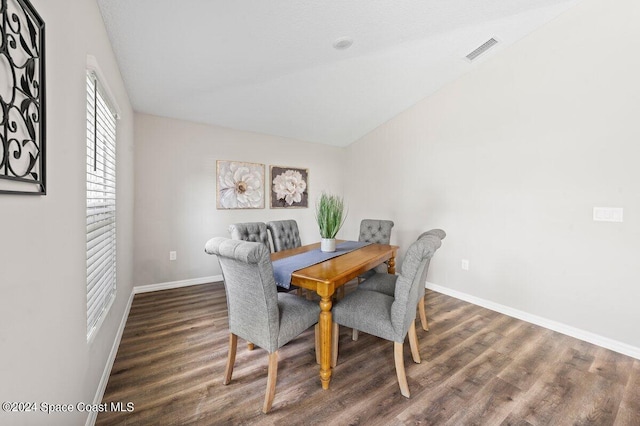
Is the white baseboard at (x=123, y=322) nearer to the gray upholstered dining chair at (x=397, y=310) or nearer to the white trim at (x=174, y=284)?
Result: the white trim at (x=174, y=284)

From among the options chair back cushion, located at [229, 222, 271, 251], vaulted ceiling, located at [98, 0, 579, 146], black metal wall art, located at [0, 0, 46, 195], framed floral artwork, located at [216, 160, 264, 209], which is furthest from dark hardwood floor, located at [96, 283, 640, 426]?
vaulted ceiling, located at [98, 0, 579, 146]

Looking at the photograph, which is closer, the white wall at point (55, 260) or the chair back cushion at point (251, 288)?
the white wall at point (55, 260)

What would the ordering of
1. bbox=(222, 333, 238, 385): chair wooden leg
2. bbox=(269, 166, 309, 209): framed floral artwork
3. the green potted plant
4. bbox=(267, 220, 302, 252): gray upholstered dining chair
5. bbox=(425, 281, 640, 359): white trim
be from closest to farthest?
1. bbox=(222, 333, 238, 385): chair wooden leg
2. bbox=(425, 281, 640, 359): white trim
3. the green potted plant
4. bbox=(267, 220, 302, 252): gray upholstered dining chair
5. bbox=(269, 166, 309, 209): framed floral artwork

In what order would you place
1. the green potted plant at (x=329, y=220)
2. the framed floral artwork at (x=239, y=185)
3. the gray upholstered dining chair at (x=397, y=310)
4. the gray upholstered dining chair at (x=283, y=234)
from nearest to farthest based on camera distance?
the gray upholstered dining chair at (x=397, y=310), the green potted plant at (x=329, y=220), the gray upholstered dining chair at (x=283, y=234), the framed floral artwork at (x=239, y=185)

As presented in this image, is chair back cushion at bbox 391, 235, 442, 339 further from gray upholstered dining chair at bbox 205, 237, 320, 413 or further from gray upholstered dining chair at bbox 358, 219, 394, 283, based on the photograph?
gray upholstered dining chair at bbox 358, 219, 394, 283

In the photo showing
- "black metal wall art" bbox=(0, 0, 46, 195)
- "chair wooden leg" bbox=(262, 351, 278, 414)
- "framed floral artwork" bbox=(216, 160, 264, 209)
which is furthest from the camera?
"framed floral artwork" bbox=(216, 160, 264, 209)

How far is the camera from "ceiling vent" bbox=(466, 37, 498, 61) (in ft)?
9.16

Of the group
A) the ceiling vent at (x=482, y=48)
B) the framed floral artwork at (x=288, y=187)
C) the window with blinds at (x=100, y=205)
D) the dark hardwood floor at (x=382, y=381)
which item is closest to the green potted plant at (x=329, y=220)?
the dark hardwood floor at (x=382, y=381)

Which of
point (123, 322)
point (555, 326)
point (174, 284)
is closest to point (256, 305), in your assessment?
point (123, 322)

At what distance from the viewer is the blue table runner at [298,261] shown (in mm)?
1913

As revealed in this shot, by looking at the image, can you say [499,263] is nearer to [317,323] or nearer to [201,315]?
[317,323]

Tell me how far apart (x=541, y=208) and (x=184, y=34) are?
3.71 m

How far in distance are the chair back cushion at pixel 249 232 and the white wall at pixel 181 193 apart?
4.10 feet

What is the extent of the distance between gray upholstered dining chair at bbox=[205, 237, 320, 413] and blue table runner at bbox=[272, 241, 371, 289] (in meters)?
0.22
